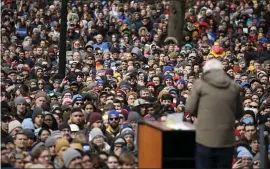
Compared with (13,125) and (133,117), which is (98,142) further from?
(133,117)

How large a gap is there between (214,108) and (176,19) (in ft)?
67.7

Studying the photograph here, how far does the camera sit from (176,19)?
114 feet

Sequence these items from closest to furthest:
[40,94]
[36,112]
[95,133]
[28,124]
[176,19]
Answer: [95,133], [28,124], [36,112], [40,94], [176,19]

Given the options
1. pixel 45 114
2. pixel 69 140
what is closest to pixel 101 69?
pixel 45 114

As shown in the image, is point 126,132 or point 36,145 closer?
point 36,145

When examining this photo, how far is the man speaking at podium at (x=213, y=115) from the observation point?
14.3 m

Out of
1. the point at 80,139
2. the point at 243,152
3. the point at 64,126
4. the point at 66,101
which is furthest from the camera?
the point at 66,101

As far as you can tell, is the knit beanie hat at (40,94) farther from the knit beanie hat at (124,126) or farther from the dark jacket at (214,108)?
the dark jacket at (214,108)

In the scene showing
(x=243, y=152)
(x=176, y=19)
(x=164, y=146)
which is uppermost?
(x=176, y=19)

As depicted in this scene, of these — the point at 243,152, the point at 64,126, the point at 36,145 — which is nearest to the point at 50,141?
the point at 36,145

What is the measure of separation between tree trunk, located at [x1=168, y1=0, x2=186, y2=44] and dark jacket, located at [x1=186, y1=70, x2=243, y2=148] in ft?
65.0

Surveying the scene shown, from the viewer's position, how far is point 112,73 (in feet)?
90.6

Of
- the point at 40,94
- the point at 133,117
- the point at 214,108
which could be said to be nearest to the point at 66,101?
the point at 40,94

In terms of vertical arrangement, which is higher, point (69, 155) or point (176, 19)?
point (176, 19)
